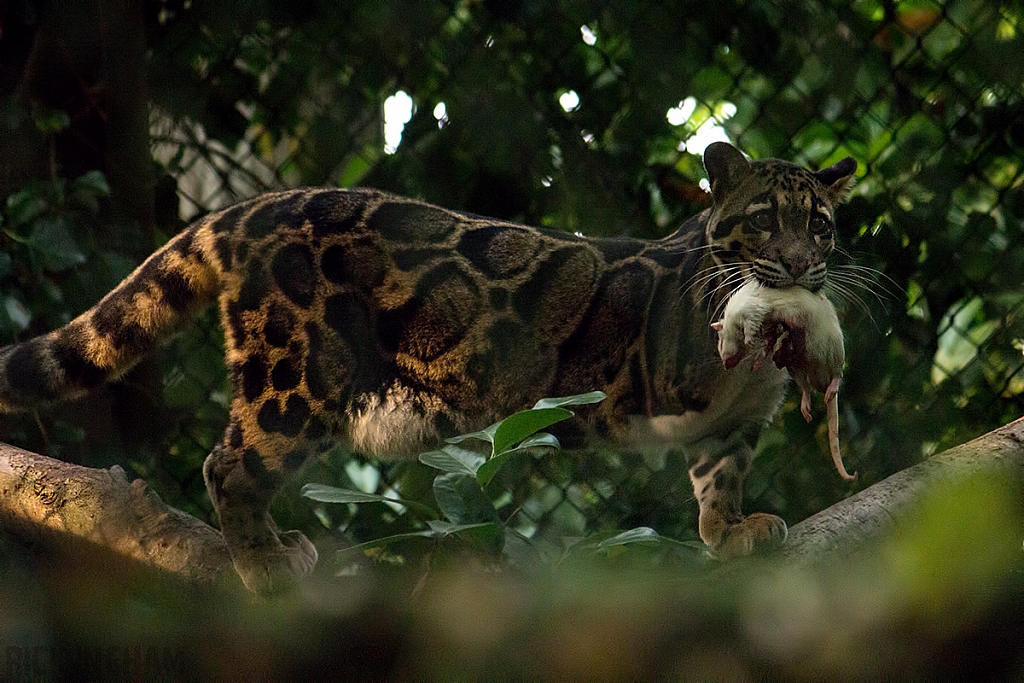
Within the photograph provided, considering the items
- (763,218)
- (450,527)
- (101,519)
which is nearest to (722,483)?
(763,218)

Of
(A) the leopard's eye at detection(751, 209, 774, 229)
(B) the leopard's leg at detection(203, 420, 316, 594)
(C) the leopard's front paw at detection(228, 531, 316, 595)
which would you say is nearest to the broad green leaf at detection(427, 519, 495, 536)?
(C) the leopard's front paw at detection(228, 531, 316, 595)

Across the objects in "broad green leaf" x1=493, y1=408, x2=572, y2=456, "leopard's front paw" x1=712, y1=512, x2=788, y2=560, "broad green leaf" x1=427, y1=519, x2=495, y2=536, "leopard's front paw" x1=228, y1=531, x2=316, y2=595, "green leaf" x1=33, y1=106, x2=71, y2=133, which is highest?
"green leaf" x1=33, y1=106, x2=71, y2=133

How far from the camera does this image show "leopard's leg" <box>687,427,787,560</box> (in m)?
2.00

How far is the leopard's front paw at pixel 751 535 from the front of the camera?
182 centimetres

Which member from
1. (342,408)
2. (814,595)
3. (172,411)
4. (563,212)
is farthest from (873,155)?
(814,595)

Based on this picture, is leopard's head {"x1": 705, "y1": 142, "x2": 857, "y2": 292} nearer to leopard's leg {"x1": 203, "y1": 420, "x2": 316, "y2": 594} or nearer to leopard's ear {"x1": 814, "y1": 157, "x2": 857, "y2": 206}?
leopard's ear {"x1": 814, "y1": 157, "x2": 857, "y2": 206}

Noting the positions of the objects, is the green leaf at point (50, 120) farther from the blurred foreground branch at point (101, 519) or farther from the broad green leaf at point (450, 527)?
the broad green leaf at point (450, 527)

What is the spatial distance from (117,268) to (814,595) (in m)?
2.33

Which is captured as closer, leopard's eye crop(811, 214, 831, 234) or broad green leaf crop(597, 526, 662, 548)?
broad green leaf crop(597, 526, 662, 548)

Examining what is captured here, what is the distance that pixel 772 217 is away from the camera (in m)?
2.00

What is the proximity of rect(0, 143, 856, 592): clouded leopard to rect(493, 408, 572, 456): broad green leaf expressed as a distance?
508mm

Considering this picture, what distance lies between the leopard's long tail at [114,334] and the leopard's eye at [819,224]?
1.15 metres

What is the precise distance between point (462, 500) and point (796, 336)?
0.59 metres

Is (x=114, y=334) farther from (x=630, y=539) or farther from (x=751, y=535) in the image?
(x=751, y=535)
